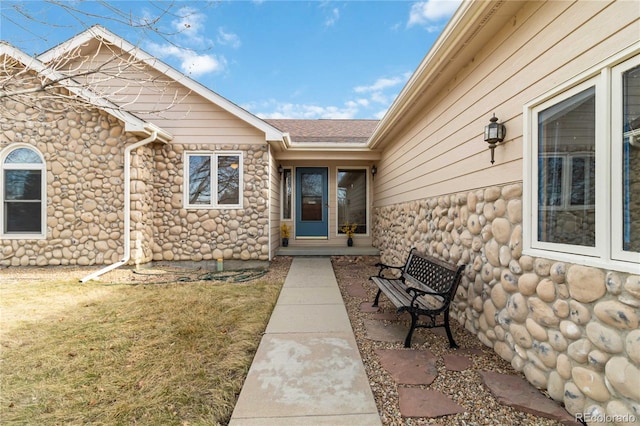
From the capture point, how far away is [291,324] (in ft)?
11.5

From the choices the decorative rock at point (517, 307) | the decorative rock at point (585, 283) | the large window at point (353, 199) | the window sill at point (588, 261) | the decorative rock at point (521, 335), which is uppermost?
the large window at point (353, 199)

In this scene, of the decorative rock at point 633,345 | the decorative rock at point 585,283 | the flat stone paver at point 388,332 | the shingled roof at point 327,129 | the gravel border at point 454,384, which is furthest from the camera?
the shingled roof at point 327,129

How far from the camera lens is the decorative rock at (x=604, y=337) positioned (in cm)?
168

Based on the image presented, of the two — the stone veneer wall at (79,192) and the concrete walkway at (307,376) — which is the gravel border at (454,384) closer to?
the concrete walkway at (307,376)

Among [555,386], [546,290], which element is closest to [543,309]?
[546,290]

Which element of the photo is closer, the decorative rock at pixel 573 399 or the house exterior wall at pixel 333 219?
the decorative rock at pixel 573 399

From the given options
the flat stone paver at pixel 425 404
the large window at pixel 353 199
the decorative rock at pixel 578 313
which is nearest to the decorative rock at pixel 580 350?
the decorative rock at pixel 578 313

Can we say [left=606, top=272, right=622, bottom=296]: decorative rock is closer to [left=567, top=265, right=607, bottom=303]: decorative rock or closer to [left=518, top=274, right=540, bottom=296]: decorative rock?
[left=567, top=265, right=607, bottom=303]: decorative rock

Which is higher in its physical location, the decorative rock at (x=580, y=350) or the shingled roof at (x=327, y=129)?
the shingled roof at (x=327, y=129)

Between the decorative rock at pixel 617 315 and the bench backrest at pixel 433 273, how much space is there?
1.22 metres

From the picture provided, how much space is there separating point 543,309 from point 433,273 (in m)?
1.48

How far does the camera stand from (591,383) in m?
1.82

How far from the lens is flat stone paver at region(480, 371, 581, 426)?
6.38 feet

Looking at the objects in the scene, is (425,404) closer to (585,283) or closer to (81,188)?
(585,283)
